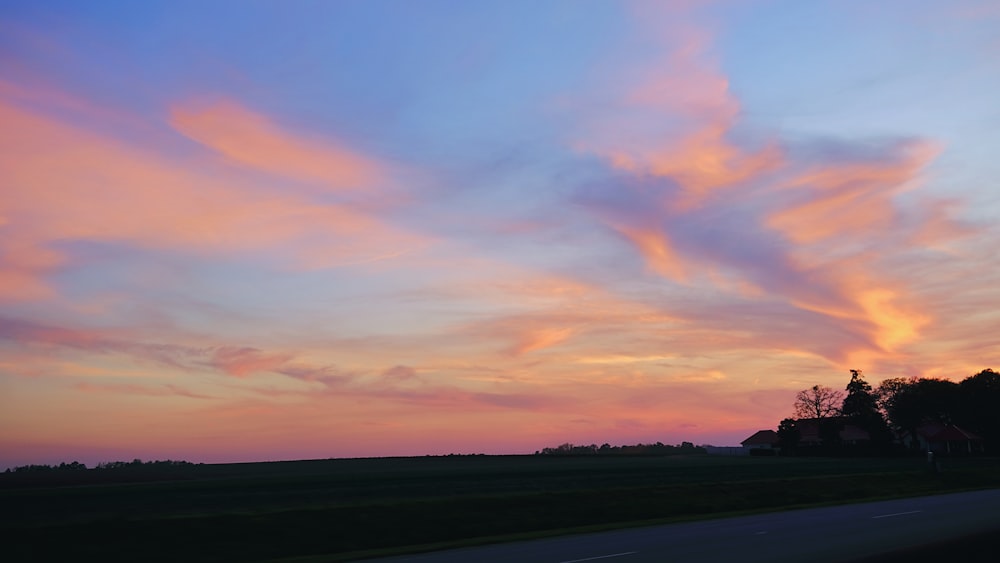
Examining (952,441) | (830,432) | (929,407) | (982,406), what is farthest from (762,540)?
(929,407)

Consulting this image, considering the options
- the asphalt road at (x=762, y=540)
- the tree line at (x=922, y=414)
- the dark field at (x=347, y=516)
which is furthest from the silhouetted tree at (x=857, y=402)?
the asphalt road at (x=762, y=540)

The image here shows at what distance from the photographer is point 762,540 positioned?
79.2ft

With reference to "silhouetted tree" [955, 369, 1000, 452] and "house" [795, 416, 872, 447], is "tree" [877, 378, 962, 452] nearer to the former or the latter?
"silhouetted tree" [955, 369, 1000, 452]

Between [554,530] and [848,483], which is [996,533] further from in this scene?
[848,483]

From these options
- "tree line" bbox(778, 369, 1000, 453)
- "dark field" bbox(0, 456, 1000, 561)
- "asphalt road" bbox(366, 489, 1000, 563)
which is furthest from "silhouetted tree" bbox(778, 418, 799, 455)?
"asphalt road" bbox(366, 489, 1000, 563)

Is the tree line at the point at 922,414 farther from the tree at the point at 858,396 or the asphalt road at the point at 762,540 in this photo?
the asphalt road at the point at 762,540

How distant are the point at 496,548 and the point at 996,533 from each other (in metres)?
15.7

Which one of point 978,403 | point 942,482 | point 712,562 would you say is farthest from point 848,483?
point 978,403

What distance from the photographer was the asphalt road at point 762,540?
818 inches

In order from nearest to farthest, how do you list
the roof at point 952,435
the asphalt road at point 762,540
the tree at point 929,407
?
the asphalt road at point 762,540
the roof at point 952,435
the tree at point 929,407

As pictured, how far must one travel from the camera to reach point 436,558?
76.7 ft

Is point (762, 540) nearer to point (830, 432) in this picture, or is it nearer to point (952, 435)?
point (830, 432)

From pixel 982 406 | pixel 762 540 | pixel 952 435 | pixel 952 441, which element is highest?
pixel 982 406

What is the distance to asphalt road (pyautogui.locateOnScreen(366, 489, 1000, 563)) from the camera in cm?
2078
